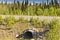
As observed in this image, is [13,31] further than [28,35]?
No

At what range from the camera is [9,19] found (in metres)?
15.6

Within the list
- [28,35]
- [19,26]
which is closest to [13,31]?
[19,26]

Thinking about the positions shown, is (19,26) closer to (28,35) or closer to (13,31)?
(13,31)

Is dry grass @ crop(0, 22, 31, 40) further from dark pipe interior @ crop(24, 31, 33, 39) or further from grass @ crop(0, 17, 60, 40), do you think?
dark pipe interior @ crop(24, 31, 33, 39)

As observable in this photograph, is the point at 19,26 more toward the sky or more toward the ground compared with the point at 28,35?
more toward the sky

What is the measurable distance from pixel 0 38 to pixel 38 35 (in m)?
2.53

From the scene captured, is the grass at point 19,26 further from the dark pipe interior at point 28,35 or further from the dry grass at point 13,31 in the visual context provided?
the dark pipe interior at point 28,35

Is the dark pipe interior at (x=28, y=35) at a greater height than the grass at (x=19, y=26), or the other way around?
the grass at (x=19, y=26)

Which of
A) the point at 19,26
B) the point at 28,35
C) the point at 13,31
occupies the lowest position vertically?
the point at 28,35

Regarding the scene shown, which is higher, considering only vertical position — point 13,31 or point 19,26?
point 19,26

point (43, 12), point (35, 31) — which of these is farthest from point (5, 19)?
point (43, 12)

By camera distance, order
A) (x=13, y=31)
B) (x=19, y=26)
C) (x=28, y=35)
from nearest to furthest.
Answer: (x=13, y=31) → (x=28, y=35) → (x=19, y=26)

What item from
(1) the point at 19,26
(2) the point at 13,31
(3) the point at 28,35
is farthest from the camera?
(1) the point at 19,26

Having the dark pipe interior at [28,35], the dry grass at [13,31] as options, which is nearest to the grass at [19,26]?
the dry grass at [13,31]
